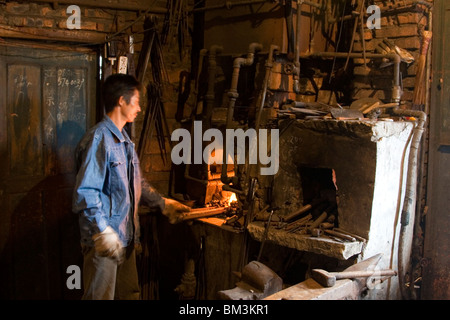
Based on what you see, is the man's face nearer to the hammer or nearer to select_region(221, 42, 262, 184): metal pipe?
select_region(221, 42, 262, 184): metal pipe

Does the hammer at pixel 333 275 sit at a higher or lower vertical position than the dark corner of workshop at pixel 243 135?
lower

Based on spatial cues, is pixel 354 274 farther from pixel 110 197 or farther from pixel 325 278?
pixel 110 197

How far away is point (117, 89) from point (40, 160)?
2.04m

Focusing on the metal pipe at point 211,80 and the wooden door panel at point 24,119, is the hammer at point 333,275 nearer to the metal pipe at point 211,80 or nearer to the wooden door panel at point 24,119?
the metal pipe at point 211,80

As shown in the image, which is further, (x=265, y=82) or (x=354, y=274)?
(x=265, y=82)

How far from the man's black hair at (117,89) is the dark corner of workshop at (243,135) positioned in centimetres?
168

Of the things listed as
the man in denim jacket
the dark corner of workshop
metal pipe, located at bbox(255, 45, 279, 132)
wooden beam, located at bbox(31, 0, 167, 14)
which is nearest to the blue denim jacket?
the man in denim jacket

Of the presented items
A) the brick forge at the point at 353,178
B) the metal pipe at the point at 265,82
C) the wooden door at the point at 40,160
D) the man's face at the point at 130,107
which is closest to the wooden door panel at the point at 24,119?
the wooden door at the point at 40,160

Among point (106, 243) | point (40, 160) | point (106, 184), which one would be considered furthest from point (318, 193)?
point (40, 160)

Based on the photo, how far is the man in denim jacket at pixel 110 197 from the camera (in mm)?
3227

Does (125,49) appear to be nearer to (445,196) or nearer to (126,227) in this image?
(126,227)

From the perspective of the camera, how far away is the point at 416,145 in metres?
4.83

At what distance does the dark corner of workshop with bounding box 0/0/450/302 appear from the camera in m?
4.56

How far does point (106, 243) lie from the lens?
320 centimetres
